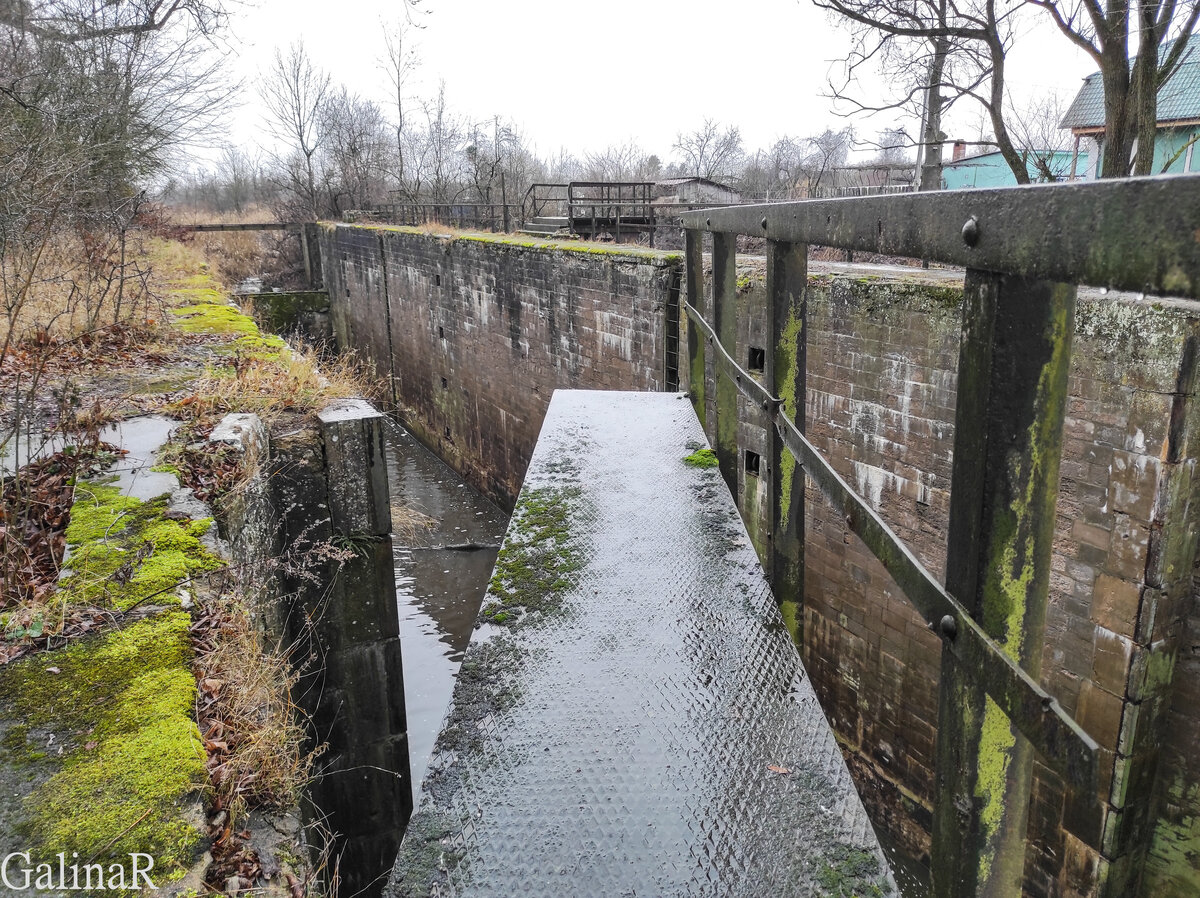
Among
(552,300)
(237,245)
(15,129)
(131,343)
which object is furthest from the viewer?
(237,245)

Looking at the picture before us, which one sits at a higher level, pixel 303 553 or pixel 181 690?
pixel 181 690

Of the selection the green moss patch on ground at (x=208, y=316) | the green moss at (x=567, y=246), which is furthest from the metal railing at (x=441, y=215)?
the green moss patch on ground at (x=208, y=316)

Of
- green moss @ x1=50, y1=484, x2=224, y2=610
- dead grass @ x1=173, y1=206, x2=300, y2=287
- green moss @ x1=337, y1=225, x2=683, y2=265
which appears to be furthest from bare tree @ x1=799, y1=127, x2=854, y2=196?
dead grass @ x1=173, y1=206, x2=300, y2=287

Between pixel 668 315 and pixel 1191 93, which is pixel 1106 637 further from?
pixel 1191 93

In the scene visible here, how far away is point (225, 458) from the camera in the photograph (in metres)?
4.80

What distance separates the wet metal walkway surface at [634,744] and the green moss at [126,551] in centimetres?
185

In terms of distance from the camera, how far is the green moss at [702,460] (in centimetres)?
301

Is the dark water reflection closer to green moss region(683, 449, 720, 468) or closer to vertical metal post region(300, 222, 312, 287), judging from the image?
green moss region(683, 449, 720, 468)

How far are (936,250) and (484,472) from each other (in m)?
13.5

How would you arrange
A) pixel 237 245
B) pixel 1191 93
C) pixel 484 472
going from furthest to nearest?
1. pixel 237 245
2. pixel 1191 93
3. pixel 484 472

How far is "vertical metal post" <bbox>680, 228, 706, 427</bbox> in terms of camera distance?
3.74m

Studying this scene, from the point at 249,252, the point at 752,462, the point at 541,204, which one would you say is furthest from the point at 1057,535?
the point at 249,252

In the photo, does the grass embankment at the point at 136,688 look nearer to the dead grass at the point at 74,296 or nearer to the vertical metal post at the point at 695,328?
the vertical metal post at the point at 695,328

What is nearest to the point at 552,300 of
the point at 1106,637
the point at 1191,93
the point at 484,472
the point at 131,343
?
the point at 484,472
